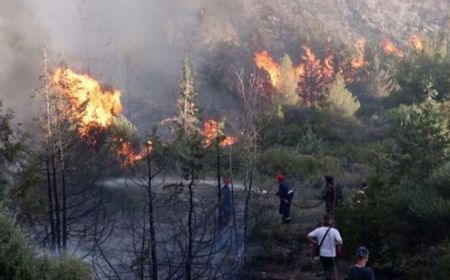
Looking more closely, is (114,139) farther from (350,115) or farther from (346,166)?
(350,115)

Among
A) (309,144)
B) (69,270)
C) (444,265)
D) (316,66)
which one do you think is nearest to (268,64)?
(316,66)

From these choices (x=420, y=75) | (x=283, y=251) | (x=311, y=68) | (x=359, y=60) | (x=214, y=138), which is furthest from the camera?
(x=359, y=60)

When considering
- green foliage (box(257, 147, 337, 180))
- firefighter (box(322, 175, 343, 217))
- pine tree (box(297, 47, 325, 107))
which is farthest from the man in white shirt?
pine tree (box(297, 47, 325, 107))

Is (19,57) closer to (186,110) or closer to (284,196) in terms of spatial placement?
(186,110)

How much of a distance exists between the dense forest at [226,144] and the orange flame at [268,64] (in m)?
0.26

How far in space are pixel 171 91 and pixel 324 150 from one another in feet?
80.4

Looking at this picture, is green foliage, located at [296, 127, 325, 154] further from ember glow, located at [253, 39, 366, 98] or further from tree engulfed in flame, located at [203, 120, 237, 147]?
ember glow, located at [253, 39, 366, 98]

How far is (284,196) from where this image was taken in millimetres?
15102

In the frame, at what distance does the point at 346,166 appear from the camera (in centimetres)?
2606

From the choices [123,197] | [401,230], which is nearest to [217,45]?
[123,197]

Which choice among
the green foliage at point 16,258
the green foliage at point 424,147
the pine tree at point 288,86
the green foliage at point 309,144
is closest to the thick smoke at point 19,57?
the pine tree at point 288,86

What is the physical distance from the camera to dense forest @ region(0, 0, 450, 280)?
10.6m

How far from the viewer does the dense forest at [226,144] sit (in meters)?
10.6

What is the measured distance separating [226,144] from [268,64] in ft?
79.2
